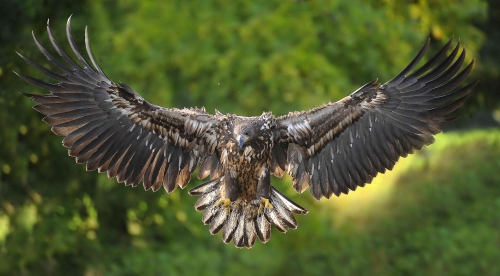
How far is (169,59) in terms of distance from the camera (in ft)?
36.4

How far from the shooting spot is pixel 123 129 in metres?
7.42

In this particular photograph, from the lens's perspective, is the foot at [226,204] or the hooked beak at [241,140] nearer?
the hooked beak at [241,140]

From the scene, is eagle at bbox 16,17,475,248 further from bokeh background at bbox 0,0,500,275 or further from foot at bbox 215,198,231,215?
bokeh background at bbox 0,0,500,275

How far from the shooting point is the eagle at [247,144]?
23.4 feet

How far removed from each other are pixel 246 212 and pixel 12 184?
5802 millimetres

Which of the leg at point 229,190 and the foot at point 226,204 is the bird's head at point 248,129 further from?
the foot at point 226,204

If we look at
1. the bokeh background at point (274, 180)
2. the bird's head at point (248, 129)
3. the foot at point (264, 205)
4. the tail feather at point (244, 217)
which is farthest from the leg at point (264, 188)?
the bokeh background at point (274, 180)

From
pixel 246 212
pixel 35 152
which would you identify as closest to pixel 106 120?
pixel 246 212

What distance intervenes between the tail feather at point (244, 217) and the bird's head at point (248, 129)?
70 centimetres

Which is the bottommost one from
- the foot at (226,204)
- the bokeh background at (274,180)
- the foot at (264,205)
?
the foot at (226,204)

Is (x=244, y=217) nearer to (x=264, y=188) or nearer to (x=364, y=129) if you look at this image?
(x=264, y=188)

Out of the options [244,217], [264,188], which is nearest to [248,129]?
[264,188]

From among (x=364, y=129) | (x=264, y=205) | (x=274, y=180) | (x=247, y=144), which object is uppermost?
(x=274, y=180)

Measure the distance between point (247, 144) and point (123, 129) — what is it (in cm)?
122
